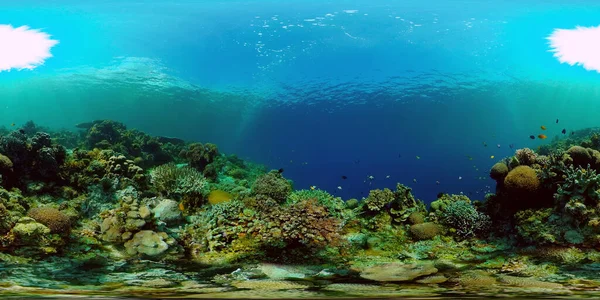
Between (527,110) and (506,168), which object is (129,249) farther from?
(527,110)

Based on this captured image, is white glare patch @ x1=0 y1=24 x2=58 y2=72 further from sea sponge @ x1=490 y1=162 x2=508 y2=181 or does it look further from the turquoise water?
sea sponge @ x1=490 y1=162 x2=508 y2=181

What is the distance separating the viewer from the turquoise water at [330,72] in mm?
33500

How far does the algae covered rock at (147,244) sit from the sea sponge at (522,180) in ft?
25.7

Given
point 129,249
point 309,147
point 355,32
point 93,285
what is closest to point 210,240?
point 129,249

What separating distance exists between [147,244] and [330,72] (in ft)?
133

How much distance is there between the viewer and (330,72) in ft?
148

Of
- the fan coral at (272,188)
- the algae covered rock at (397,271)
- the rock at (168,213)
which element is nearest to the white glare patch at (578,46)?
the fan coral at (272,188)

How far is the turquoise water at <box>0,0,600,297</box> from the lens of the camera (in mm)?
33500

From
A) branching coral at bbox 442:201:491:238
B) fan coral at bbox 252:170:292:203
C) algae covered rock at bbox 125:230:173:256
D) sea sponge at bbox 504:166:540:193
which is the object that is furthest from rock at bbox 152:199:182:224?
sea sponge at bbox 504:166:540:193

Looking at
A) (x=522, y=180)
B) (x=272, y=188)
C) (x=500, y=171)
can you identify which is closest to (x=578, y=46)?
(x=500, y=171)

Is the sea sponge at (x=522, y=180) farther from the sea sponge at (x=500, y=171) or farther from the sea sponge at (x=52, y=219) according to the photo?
the sea sponge at (x=52, y=219)

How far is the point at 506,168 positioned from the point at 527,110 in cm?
7534

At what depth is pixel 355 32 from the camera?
37.5 m

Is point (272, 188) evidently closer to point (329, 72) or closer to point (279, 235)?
point (279, 235)
